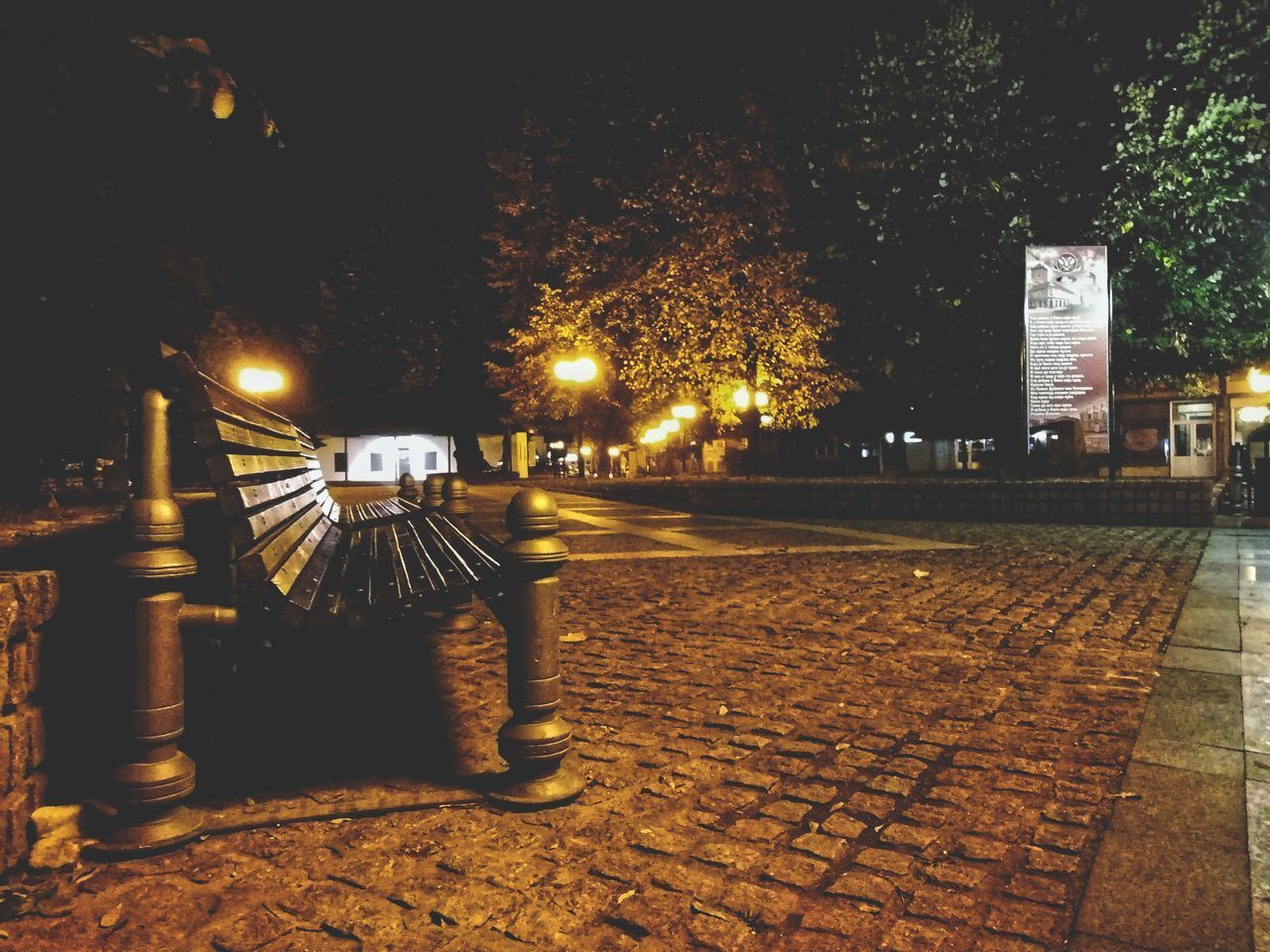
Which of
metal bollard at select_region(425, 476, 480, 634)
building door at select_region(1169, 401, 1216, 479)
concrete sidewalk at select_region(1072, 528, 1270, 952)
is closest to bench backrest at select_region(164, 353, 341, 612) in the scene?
metal bollard at select_region(425, 476, 480, 634)

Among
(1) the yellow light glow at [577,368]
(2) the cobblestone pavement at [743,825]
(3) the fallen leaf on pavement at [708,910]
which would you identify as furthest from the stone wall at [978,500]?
(3) the fallen leaf on pavement at [708,910]

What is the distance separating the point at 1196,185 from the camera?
44.7 ft

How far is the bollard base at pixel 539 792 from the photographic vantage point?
99.5 inches

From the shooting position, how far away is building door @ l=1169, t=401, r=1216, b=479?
32000 mm

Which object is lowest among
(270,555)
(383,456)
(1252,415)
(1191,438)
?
(270,555)

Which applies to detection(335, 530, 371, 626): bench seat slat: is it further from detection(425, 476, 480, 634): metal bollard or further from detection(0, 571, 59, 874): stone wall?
detection(0, 571, 59, 874): stone wall

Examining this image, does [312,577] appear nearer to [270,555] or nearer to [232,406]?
[270,555]

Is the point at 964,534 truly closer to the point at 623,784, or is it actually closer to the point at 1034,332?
the point at 1034,332

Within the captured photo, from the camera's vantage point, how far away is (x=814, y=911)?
6.44ft

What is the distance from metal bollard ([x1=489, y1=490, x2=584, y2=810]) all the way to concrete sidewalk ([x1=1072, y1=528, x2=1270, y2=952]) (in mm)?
1542

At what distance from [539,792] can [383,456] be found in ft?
170

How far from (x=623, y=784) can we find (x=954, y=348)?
1509cm

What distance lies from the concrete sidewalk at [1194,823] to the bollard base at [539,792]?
4.79 ft

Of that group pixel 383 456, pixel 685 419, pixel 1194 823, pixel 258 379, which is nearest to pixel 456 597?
pixel 1194 823
